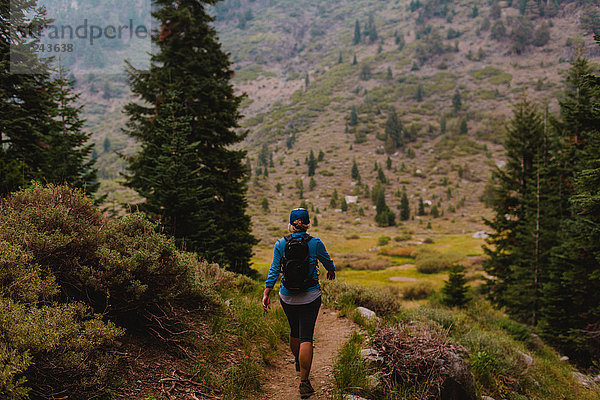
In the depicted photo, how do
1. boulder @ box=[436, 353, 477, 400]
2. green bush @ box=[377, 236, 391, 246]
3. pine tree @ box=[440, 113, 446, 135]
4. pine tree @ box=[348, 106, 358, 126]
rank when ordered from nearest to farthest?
boulder @ box=[436, 353, 477, 400]
green bush @ box=[377, 236, 391, 246]
pine tree @ box=[440, 113, 446, 135]
pine tree @ box=[348, 106, 358, 126]

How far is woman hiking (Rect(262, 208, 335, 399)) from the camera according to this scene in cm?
408

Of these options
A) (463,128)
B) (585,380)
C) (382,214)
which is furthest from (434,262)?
(463,128)


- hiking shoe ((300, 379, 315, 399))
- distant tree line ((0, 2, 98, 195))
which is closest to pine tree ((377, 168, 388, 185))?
distant tree line ((0, 2, 98, 195))

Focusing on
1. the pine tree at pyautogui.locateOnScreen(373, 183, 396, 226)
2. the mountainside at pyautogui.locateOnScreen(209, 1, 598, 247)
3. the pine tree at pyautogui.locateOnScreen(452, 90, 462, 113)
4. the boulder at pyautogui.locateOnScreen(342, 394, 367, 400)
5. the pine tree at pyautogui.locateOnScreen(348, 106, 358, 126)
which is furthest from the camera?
the pine tree at pyautogui.locateOnScreen(348, 106, 358, 126)

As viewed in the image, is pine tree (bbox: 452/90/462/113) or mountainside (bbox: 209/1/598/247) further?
pine tree (bbox: 452/90/462/113)

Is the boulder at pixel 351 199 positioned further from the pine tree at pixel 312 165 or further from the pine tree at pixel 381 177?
the pine tree at pixel 312 165

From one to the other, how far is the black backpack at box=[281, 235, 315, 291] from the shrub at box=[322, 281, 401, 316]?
4588 mm

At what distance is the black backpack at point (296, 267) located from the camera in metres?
4.08

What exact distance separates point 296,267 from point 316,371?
2.07 m

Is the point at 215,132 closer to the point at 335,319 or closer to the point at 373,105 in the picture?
the point at 335,319

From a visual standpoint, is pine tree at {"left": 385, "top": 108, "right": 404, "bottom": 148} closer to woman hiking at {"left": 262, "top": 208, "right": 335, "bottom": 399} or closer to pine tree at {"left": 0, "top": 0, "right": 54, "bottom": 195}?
pine tree at {"left": 0, "top": 0, "right": 54, "bottom": 195}

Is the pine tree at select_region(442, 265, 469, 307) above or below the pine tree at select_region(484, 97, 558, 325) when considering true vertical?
below

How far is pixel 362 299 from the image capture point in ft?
28.8

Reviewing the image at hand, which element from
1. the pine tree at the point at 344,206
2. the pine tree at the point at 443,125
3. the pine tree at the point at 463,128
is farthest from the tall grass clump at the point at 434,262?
the pine tree at the point at 443,125
